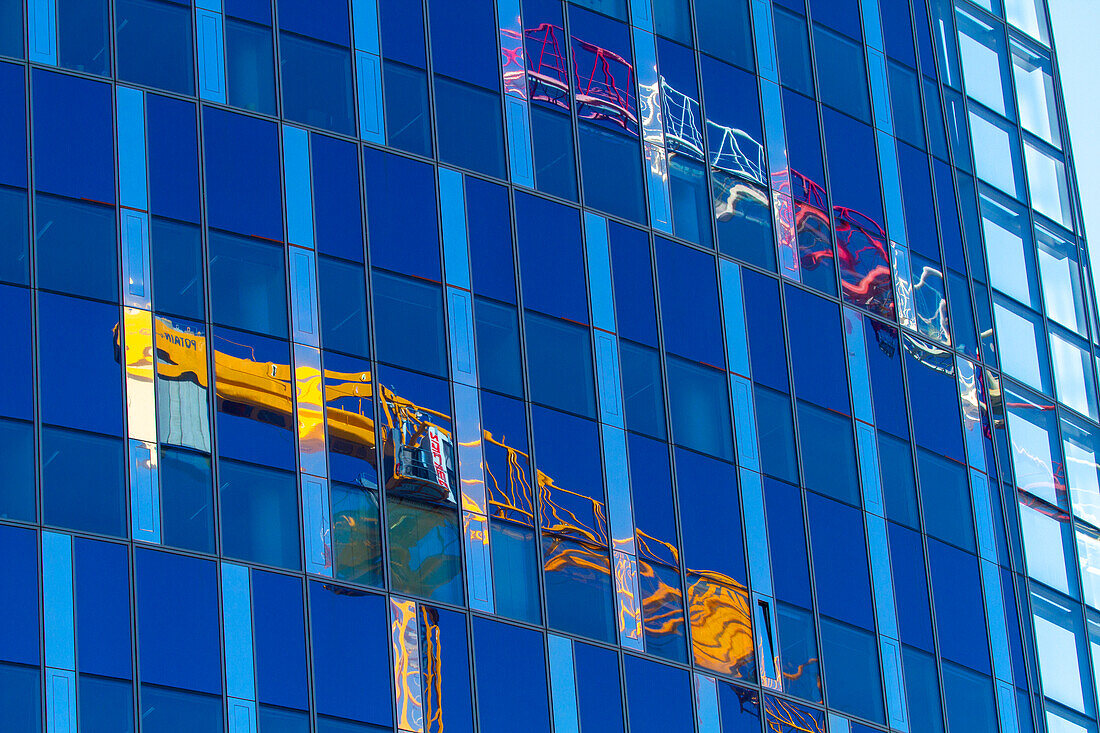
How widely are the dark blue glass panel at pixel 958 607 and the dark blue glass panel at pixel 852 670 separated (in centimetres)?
190

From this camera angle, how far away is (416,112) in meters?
41.0

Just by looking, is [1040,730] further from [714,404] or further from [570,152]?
[570,152]

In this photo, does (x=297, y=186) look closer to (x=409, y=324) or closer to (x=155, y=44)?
(x=409, y=324)

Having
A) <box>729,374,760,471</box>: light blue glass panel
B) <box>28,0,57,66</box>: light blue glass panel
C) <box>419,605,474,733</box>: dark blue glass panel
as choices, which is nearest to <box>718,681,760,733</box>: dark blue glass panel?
<box>729,374,760,471</box>: light blue glass panel

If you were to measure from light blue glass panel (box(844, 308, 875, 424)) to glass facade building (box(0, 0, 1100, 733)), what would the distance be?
80 mm

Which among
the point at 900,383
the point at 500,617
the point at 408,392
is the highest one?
the point at 900,383

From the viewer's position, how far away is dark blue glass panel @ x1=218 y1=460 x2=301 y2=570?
36.2 metres

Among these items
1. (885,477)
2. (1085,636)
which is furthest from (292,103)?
(1085,636)

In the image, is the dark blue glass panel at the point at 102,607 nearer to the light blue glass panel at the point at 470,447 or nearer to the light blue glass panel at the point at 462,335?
the light blue glass panel at the point at 470,447

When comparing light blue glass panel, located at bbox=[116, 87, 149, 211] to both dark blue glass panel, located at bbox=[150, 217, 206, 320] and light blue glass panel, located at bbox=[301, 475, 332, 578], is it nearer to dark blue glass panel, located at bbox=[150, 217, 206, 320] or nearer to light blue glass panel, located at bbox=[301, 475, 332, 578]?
dark blue glass panel, located at bbox=[150, 217, 206, 320]

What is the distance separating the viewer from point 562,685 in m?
38.2

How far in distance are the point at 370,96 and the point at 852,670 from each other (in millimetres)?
13856

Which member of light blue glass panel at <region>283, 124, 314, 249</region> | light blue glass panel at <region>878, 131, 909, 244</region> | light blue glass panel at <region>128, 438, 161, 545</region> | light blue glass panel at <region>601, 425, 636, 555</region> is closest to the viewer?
light blue glass panel at <region>128, 438, 161, 545</region>

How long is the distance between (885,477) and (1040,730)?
5.87 meters
